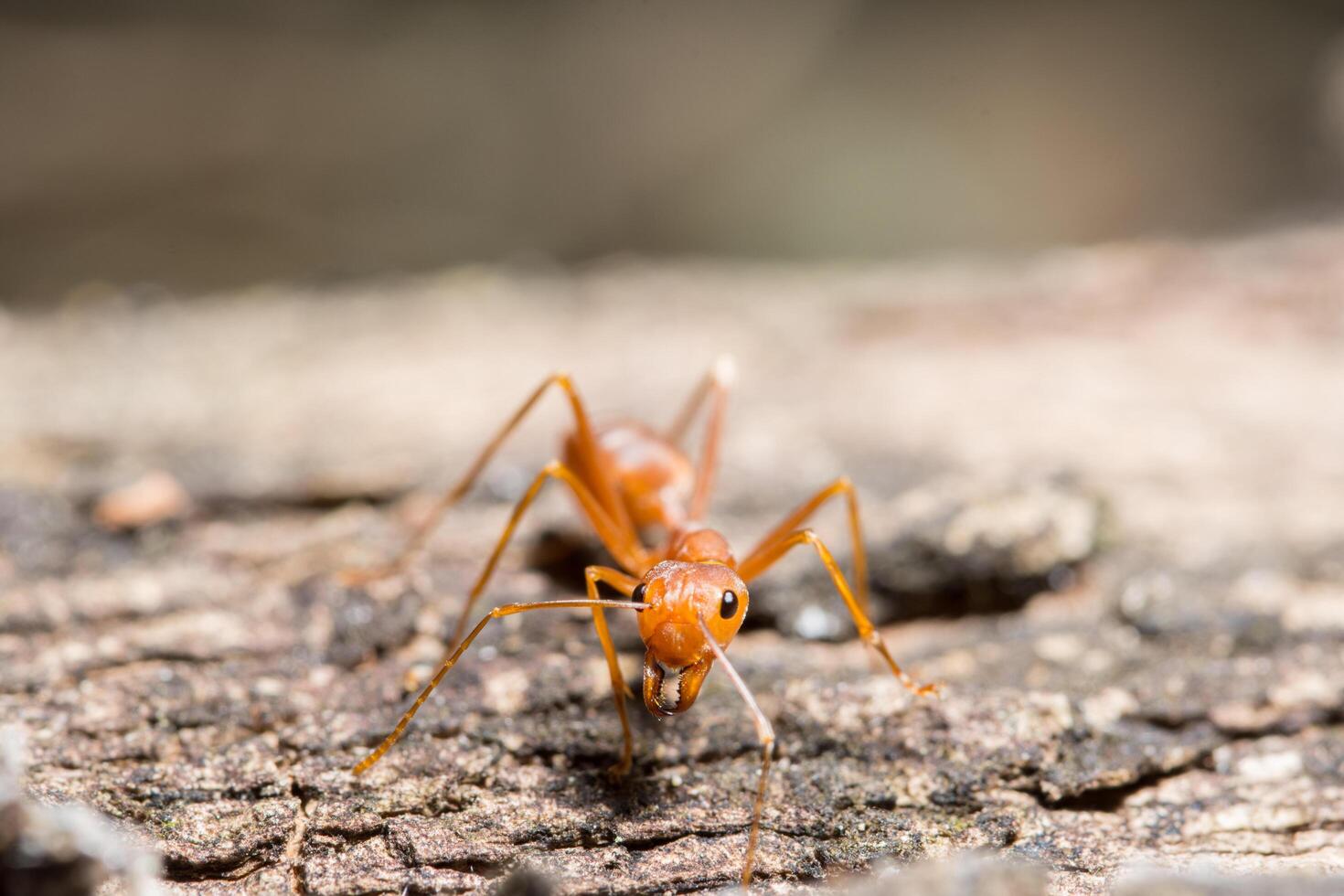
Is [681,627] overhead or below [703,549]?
below

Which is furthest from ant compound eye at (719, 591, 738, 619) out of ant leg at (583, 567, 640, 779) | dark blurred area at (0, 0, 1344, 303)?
dark blurred area at (0, 0, 1344, 303)

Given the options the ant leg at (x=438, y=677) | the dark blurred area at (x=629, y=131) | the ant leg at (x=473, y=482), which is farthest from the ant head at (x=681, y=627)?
the dark blurred area at (x=629, y=131)

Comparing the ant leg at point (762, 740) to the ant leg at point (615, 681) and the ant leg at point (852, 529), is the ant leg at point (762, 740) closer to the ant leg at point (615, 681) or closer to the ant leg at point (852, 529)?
the ant leg at point (615, 681)

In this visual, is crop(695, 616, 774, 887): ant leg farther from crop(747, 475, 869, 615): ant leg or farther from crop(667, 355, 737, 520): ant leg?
crop(667, 355, 737, 520): ant leg

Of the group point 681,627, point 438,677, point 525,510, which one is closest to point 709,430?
point 525,510

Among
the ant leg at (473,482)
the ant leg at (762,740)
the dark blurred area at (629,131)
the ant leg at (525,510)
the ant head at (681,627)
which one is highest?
the dark blurred area at (629,131)

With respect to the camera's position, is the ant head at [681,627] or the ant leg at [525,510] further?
the ant leg at [525,510]

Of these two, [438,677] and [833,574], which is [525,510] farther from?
[833,574]
